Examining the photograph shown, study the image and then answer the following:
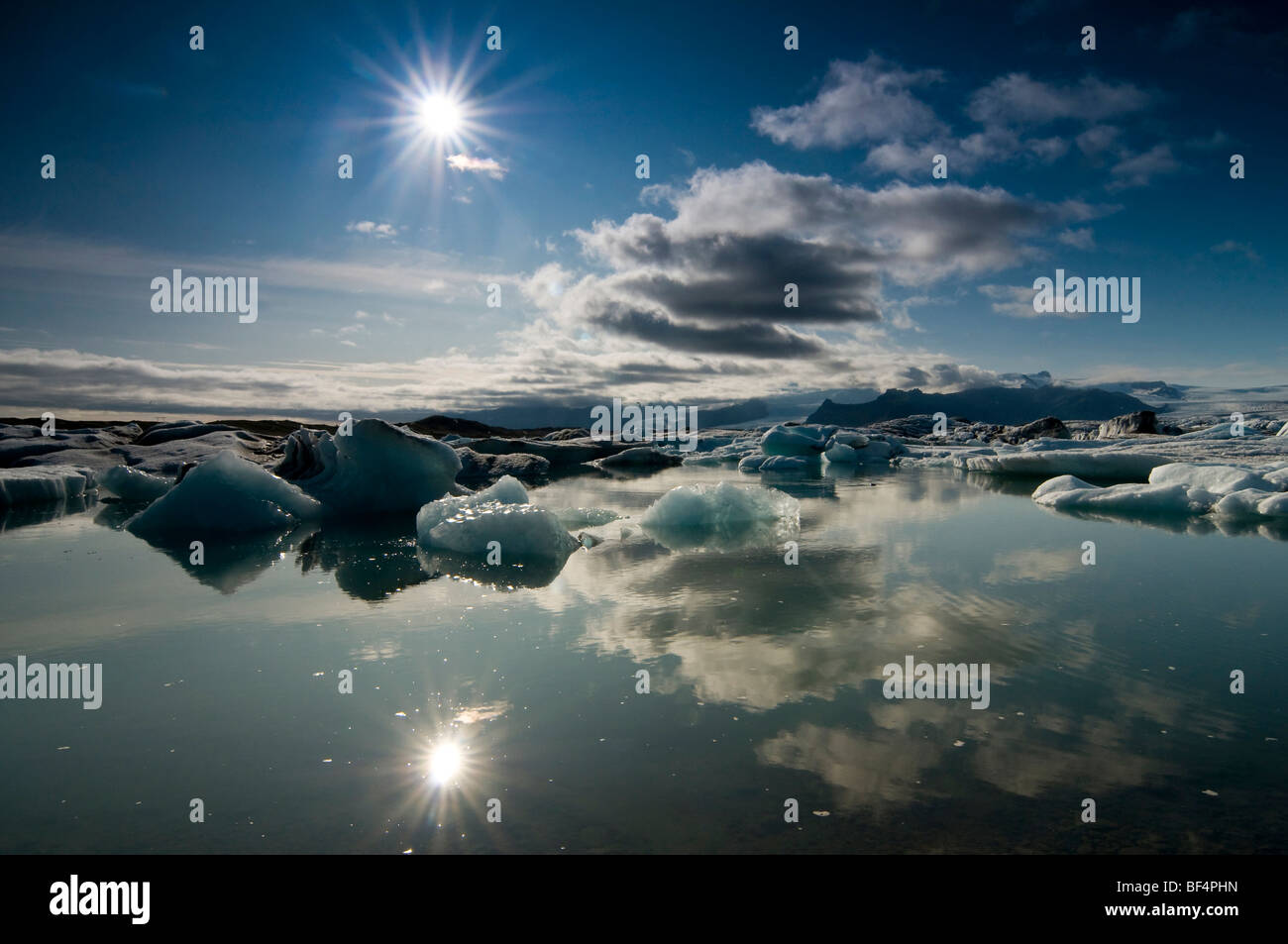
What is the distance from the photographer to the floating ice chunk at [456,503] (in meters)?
8.90

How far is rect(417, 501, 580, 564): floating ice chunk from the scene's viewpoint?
7.96m

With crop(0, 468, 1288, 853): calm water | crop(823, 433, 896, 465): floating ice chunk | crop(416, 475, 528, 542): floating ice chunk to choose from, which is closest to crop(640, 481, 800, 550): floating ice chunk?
crop(416, 475, 528, 542): floating ice chunk

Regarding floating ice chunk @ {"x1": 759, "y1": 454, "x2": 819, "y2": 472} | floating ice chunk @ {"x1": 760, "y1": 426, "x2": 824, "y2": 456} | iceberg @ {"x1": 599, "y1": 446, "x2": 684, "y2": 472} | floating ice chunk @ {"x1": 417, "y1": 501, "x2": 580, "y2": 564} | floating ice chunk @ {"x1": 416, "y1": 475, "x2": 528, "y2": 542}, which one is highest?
floating ice chunk @ {"x1": 760, "y1": 426, "x2": 824, "y2": 456}

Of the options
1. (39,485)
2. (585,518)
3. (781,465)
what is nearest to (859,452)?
(781,465)

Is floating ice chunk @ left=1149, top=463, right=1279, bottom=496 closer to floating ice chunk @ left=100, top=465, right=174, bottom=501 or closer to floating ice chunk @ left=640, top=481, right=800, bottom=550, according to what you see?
floating ice chunk @ left=640, top=481, right=800, bottom=550

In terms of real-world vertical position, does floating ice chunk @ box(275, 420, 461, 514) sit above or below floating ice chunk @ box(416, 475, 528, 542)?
above

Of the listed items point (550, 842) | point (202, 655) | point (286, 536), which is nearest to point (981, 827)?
point (550, 842)

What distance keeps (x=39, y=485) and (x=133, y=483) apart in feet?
5.70

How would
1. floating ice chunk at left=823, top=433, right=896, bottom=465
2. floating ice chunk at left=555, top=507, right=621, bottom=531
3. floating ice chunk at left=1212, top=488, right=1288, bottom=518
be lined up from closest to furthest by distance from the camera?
floating ice chunk at left=1212, top=488, right=1288, bottom=518, floating ice chunk at left=555, top=507, right=621, bottom=531, floating ice chunk at left=823, top=433, right=896, bottom=465

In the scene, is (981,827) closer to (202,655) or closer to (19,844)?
(19,844)

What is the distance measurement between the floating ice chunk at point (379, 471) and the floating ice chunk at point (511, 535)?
187 inches

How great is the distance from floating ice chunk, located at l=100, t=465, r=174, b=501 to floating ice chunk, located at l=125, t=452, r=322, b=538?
23.3ft

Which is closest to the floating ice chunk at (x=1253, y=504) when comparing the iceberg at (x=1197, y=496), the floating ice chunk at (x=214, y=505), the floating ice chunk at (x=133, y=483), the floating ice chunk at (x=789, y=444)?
the iceberg at (x=1197, y=496)
